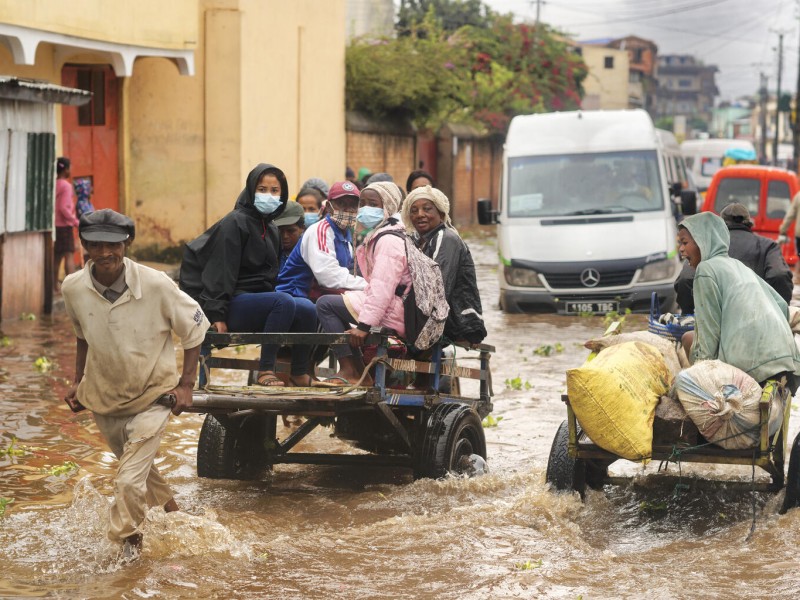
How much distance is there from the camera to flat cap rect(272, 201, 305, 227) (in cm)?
942

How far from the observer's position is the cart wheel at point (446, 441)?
25.1ft

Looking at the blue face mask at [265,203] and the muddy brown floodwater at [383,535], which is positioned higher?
the blue face mask at [265,203]

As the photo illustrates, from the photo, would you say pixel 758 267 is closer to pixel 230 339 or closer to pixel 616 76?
pixel 230 339

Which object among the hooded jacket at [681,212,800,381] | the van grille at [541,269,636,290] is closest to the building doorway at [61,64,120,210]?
the van grille at [541,269,636,290]

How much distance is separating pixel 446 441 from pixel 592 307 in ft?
28.9

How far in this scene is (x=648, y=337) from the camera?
7340 mm

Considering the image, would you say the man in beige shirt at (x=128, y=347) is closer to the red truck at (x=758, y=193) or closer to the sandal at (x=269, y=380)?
the sandal at (x=269, y=380)

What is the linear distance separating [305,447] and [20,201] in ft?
23.4

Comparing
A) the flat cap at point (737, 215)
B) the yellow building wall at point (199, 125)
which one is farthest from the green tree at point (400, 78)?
the flat cap at point (737, 215)

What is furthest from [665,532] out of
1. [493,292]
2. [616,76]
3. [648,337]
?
[616,76]

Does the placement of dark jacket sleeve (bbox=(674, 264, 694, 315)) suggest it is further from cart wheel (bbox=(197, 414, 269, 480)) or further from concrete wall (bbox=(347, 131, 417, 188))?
concrete wall (bbox=(347, 131, 417, 188))

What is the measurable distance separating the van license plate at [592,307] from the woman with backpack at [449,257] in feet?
26.5

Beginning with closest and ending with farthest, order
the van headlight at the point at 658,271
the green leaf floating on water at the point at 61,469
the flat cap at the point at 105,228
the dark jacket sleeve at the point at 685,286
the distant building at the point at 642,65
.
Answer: the flat cap at the point at 105,228, the green leaf floating on water at the point at 61,469, the dark jacket sleeve at the point at 685,286, the van headlight at the point at 658,271, the distant building at the point at 642,65

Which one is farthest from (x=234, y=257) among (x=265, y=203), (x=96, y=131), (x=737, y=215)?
(x=96, y=131)
